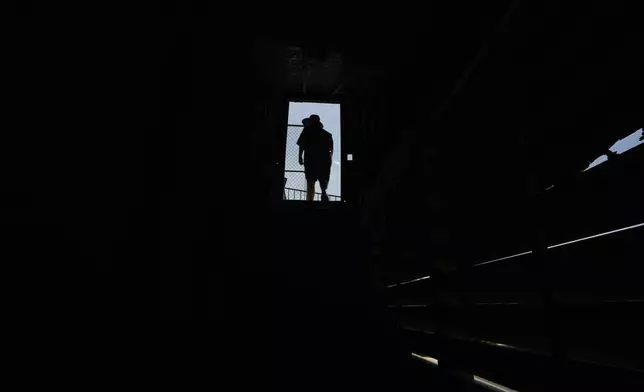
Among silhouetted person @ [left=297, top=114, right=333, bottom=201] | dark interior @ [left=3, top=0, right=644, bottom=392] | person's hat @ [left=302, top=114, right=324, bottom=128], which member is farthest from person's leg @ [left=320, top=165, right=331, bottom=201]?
dark interior @ [left=3, top=0, right=644, bottom=392]

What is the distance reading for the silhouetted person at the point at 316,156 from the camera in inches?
189

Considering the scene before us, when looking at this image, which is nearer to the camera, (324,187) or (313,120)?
(324,187)

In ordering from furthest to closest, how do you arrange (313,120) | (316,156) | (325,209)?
(313,120) < (316,156) < (325,209)

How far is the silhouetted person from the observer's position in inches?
189

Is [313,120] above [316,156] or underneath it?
above

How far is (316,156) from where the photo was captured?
15.8ft

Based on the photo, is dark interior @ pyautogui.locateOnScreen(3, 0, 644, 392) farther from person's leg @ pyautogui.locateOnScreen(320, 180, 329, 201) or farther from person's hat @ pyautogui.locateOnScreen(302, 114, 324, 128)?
person's hat @ pyautogui.locateOnScreen(302, 114, 324, 128)

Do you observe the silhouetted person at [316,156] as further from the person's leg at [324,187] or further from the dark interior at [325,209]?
the dark interior at [325,209]

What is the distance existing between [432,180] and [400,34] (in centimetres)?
145

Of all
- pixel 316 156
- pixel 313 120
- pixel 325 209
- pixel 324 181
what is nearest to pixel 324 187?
pixel 324 181

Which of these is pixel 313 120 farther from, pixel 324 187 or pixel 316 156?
pixel 324 187

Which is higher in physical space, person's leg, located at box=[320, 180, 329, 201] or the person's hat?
the person's hat

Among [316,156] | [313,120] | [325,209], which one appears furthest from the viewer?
[313,120]

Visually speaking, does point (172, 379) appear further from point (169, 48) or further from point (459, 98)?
point (459, 98)
